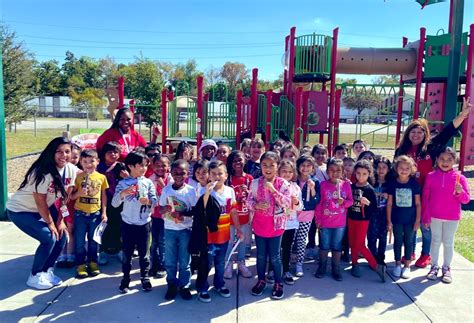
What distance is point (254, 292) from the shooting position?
3908 millimetres

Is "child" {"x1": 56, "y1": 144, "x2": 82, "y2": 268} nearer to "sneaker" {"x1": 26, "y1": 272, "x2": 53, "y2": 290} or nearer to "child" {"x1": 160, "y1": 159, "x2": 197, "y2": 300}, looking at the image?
"sneaker" {"x1": 26, "y1": 272, "x2": 53, "y2": 290}

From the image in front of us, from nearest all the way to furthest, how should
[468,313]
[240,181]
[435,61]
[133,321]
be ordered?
[133,321], [468,313], [240,181], [435,61]

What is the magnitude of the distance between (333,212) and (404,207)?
837mm

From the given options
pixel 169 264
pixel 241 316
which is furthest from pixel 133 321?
pixel 241 316

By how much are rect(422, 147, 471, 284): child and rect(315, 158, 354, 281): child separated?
95cm

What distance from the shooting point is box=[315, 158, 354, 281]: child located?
431 centimetres

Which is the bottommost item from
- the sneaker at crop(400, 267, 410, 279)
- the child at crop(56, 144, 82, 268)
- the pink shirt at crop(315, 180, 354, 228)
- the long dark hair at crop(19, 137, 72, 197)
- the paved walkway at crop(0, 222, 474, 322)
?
the paved walkway at crop(0, 222, 474, 322)

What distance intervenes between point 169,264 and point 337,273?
189cm

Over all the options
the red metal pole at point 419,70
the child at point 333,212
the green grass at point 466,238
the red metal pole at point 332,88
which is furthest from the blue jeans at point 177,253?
the red metal pole at point 419,70

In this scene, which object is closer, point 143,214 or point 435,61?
point 143,214

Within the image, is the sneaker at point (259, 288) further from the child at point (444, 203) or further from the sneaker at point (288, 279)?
the child at point (444, 203)

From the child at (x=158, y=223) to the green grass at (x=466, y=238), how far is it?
3.93 m

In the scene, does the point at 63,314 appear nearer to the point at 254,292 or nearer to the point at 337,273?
the point at 254,292

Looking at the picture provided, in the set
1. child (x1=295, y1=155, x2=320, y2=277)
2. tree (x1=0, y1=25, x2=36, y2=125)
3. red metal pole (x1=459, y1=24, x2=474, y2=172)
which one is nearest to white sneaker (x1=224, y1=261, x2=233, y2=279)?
child (x1=295, y1=155, x2=320, y2=277)
